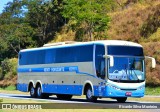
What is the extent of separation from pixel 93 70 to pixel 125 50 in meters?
2.26

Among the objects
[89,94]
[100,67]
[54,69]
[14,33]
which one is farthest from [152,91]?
[14,33]

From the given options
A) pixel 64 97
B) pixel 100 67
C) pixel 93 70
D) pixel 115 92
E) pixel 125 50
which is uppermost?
pixel 125 50

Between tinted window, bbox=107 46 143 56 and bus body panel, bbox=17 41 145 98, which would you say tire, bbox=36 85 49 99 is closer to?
bus body panel, bbox=17 41 145 98

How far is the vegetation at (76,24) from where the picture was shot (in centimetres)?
5129

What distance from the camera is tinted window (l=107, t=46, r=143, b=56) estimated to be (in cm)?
2706

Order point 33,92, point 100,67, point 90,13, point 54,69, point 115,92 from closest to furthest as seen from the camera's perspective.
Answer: point 115,92 → point 100,67 → point 54,69 → point 33,92 → point 90,13

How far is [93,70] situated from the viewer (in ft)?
91.1

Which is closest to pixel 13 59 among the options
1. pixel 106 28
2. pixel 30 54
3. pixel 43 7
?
pixel 43 7

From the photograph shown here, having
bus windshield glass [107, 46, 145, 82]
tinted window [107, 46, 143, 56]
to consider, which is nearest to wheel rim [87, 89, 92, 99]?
bus windshield glass [107, 46, 145, 82]

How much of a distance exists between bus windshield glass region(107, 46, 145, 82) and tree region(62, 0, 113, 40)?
76.2 ft

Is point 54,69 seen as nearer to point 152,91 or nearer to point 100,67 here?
point 100,67

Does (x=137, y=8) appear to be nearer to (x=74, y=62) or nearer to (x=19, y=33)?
(x=19, y=33)

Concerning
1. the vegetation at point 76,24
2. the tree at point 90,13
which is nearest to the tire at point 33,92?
the vegetation at point 76,24

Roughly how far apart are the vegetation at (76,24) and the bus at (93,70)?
41.0ft
